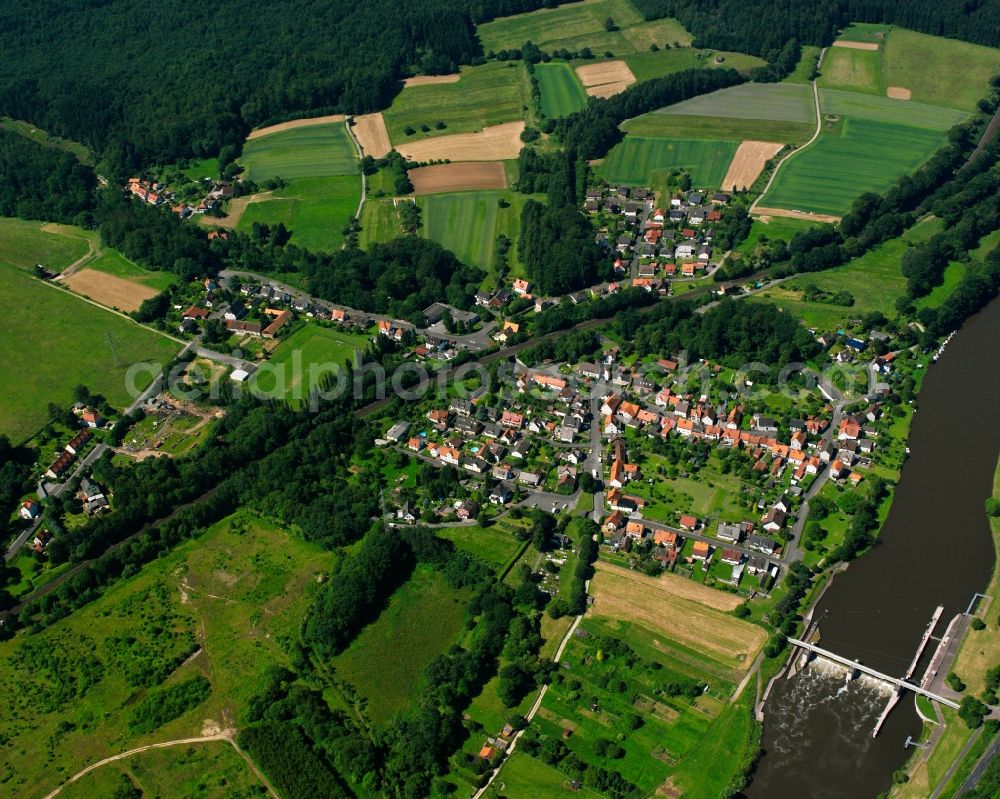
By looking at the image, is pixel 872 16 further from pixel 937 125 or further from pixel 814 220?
pixel 814 220

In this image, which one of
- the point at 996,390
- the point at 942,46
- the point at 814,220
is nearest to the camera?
the point at 996,390

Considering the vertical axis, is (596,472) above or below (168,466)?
above

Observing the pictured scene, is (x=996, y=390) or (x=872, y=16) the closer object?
(x=996, y=390)

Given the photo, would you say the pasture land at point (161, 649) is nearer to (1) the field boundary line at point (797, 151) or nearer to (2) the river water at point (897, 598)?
(2) the river water at point (897, 598)

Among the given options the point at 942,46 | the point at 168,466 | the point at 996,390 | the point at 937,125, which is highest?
the point at 942,46

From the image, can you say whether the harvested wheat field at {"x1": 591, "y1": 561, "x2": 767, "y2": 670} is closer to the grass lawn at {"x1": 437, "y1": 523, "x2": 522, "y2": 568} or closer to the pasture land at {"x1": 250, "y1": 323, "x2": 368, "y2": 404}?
the grass lawn at {"x1": 437, "y1": 523, "x2": 522, "y2": 568}

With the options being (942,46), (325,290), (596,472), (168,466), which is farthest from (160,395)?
(942,46)
